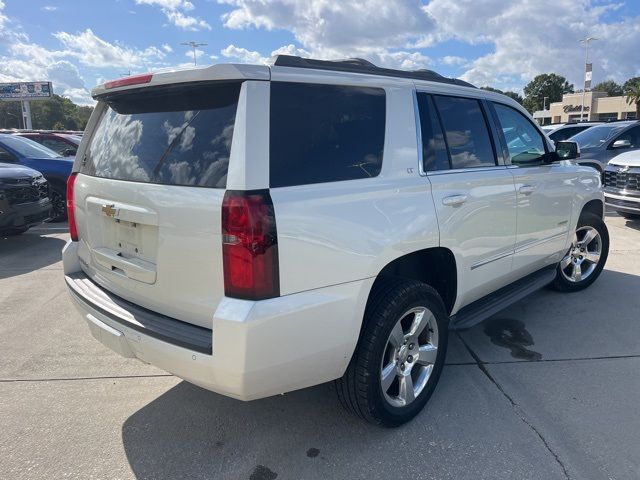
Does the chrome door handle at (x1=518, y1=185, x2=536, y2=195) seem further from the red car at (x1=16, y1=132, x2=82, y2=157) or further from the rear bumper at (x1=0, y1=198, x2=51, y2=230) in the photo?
the red car at (x1=16, y1=132, x2=82, y2=157)

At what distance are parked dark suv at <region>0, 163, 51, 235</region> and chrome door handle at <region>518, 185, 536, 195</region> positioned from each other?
6.56 metres

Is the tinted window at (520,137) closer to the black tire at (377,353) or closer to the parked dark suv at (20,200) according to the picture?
the black tire at (377,353)

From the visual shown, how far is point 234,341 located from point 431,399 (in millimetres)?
1619

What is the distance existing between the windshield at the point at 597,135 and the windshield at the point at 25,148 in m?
11.0

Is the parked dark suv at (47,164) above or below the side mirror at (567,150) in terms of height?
below

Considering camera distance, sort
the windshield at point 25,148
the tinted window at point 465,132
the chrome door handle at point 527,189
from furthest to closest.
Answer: the windshield at point 25,148, the chrome door handle at point 527,189, the tinted window at point 465,132

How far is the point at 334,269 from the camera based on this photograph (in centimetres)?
231

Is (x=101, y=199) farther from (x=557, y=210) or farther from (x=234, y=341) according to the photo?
(x=557, y=210)

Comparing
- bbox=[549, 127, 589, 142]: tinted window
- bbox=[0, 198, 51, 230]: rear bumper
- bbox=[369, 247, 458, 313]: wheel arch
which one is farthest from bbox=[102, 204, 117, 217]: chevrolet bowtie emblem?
bbox=[549, 127, 589, 142]: tinted window

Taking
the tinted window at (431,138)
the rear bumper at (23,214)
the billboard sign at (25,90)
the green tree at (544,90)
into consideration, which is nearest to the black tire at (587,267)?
the tinted window at (431,138)

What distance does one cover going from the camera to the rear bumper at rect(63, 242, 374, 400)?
2.11m

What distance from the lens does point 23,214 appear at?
705cm

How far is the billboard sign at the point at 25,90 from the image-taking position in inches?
1969

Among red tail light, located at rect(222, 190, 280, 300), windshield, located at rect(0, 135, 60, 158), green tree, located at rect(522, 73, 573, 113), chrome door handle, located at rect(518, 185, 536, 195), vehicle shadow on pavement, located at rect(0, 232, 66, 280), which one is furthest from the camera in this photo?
green tree, located at rect(522, 73, 573, 113)
